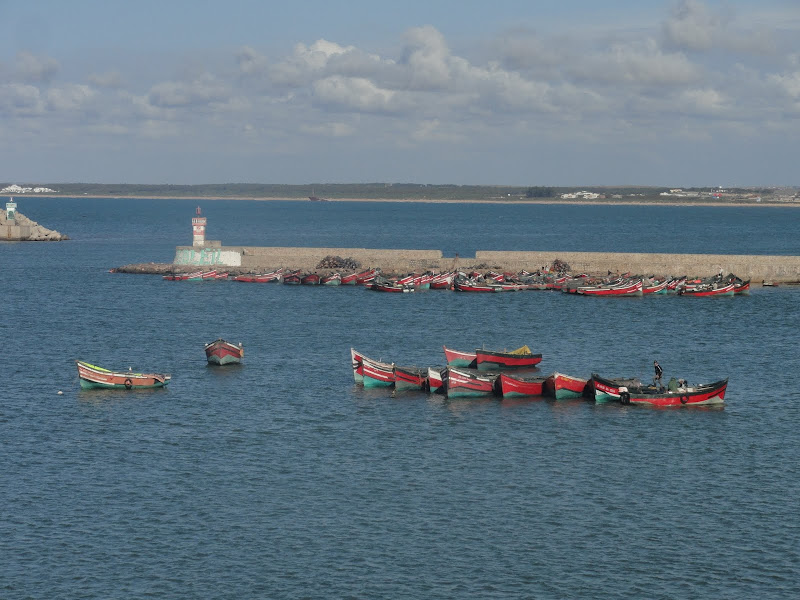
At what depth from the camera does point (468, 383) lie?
153ft

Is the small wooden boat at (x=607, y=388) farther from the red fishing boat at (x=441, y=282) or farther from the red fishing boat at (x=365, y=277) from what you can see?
the red fishing boat at (x=365, y=277)

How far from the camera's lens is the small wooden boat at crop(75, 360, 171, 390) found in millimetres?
47188

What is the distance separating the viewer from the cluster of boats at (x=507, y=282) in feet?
270

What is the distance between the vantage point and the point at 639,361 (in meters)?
55.1

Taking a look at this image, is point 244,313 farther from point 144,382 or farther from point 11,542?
point 11,542

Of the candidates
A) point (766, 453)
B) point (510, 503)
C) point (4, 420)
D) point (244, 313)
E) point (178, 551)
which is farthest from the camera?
point (244, 313)

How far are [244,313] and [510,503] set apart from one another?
4449 centimetres

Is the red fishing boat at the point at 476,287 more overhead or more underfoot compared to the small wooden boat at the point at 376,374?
more overhead

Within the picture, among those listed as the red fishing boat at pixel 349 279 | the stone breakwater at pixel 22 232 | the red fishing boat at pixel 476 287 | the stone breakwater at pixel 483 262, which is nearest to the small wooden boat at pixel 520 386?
the red fishing boat at pixel 476 287

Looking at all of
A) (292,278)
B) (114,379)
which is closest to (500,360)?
(114,379)

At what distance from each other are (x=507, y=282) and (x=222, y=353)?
38296mm

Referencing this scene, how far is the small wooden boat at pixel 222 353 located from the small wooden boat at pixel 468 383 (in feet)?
40.6

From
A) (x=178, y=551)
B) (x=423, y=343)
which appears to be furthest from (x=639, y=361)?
(x=178, y=551)

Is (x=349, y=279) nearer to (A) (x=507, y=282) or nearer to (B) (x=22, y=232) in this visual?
(A) (x=507, y=282)
